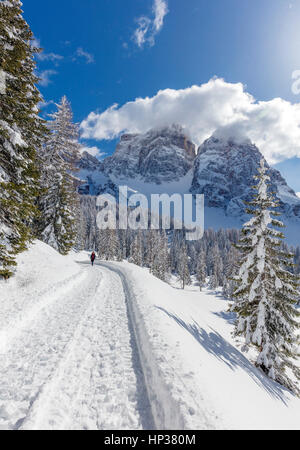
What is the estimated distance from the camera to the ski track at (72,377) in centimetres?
393

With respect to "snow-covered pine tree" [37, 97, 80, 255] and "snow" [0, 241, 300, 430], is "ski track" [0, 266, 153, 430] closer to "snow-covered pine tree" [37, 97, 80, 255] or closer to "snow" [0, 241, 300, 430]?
"snow" [0, 241, 300, 430]

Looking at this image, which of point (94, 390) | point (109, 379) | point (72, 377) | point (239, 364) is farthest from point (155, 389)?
point (239, 364)

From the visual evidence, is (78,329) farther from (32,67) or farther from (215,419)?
(32,67)

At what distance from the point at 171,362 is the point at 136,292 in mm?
8988

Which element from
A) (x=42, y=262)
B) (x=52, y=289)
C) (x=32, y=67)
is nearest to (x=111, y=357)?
(x=52, y=289)

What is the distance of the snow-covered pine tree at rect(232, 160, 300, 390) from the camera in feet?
35.3

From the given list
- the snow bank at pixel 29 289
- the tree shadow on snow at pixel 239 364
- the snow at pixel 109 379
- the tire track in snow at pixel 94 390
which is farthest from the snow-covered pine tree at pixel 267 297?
the snow bank at pixel 29 289

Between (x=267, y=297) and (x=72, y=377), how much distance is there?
10170 millimetres

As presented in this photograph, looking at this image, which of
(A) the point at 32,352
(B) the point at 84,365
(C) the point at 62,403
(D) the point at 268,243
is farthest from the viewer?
(D) the point at 268,243

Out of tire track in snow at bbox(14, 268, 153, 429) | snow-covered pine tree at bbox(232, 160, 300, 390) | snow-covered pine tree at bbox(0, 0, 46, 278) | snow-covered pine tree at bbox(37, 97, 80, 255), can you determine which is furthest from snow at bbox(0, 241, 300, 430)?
snow-covered pine tree at bbox(37, 97, 80, 255)

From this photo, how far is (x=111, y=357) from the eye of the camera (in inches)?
244

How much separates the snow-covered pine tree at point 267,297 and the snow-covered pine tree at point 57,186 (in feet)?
65.9
